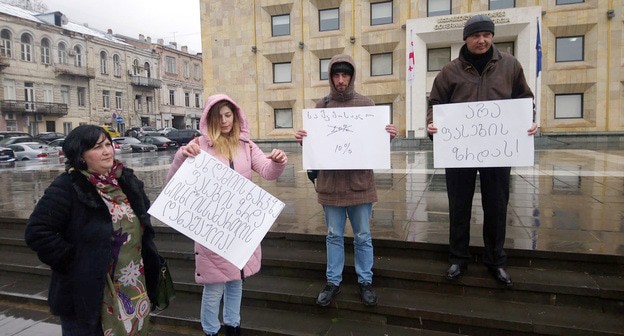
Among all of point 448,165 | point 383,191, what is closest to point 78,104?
point 383,191

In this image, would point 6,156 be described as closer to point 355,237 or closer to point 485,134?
point 355,237

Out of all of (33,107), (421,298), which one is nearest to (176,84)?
(33,107)

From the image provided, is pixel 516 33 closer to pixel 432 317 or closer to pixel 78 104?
pixel 432 317

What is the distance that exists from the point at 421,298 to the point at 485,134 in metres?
1.59

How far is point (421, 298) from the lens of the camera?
359 cm

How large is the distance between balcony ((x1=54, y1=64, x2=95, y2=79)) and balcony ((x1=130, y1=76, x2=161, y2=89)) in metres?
5.91

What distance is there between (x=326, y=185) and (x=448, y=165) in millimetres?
1099

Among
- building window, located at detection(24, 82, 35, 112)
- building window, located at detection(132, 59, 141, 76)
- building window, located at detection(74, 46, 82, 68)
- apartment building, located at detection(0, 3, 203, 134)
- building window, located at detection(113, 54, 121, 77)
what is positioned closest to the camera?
apartment building, located at detection(0, 3, 203, 134)

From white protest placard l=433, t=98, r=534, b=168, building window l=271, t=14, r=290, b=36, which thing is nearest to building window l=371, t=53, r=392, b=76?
building window l=271, t=14, r=290, b=36

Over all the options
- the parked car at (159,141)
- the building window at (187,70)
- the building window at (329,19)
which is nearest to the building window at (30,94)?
the parked car at (159,141)

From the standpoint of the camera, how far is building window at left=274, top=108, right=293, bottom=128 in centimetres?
2795

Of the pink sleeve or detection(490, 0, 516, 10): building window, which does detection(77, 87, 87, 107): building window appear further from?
the pink sleeve

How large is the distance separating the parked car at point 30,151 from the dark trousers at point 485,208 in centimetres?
2487

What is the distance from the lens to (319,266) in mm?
4043
